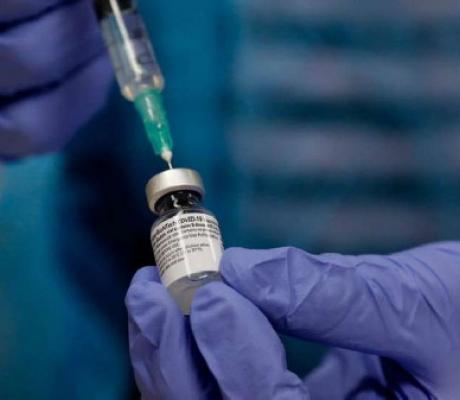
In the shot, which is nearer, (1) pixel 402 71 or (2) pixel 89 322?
(2) pixel 89 322

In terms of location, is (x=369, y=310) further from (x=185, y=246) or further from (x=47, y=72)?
(x=47, y=72)

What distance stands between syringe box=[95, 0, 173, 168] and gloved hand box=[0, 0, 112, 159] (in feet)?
0.16

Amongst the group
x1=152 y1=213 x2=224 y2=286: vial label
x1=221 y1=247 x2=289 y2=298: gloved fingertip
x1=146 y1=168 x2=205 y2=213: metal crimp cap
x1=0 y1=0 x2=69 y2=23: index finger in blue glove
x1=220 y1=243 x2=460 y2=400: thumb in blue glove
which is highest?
x1=0 y1=0 x2=69 y2=23: index finger in blue glove

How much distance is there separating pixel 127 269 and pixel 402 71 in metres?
0.43

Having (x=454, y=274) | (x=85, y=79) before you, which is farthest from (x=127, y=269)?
(x=454, y=274)

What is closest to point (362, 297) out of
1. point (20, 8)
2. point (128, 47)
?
point (128, 47)

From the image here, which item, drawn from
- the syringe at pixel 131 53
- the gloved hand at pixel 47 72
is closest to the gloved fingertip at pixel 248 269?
the syringe at pixel 131 53

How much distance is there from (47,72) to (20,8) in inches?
2.8

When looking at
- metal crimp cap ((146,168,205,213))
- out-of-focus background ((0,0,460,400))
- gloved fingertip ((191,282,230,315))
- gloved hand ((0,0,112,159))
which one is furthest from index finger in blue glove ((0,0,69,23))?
gloved fingertip ((191,282,230,315))

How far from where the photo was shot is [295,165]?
0.88 metres

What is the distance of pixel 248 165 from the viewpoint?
87 centimetres

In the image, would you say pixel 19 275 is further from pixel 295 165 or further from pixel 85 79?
pixel 295 165

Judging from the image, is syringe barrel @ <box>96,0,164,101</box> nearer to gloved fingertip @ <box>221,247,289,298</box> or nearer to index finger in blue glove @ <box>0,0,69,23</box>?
index finger in blue glove @ <box>0,0,69,23</box>

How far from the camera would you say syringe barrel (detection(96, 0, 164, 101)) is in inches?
30.3
